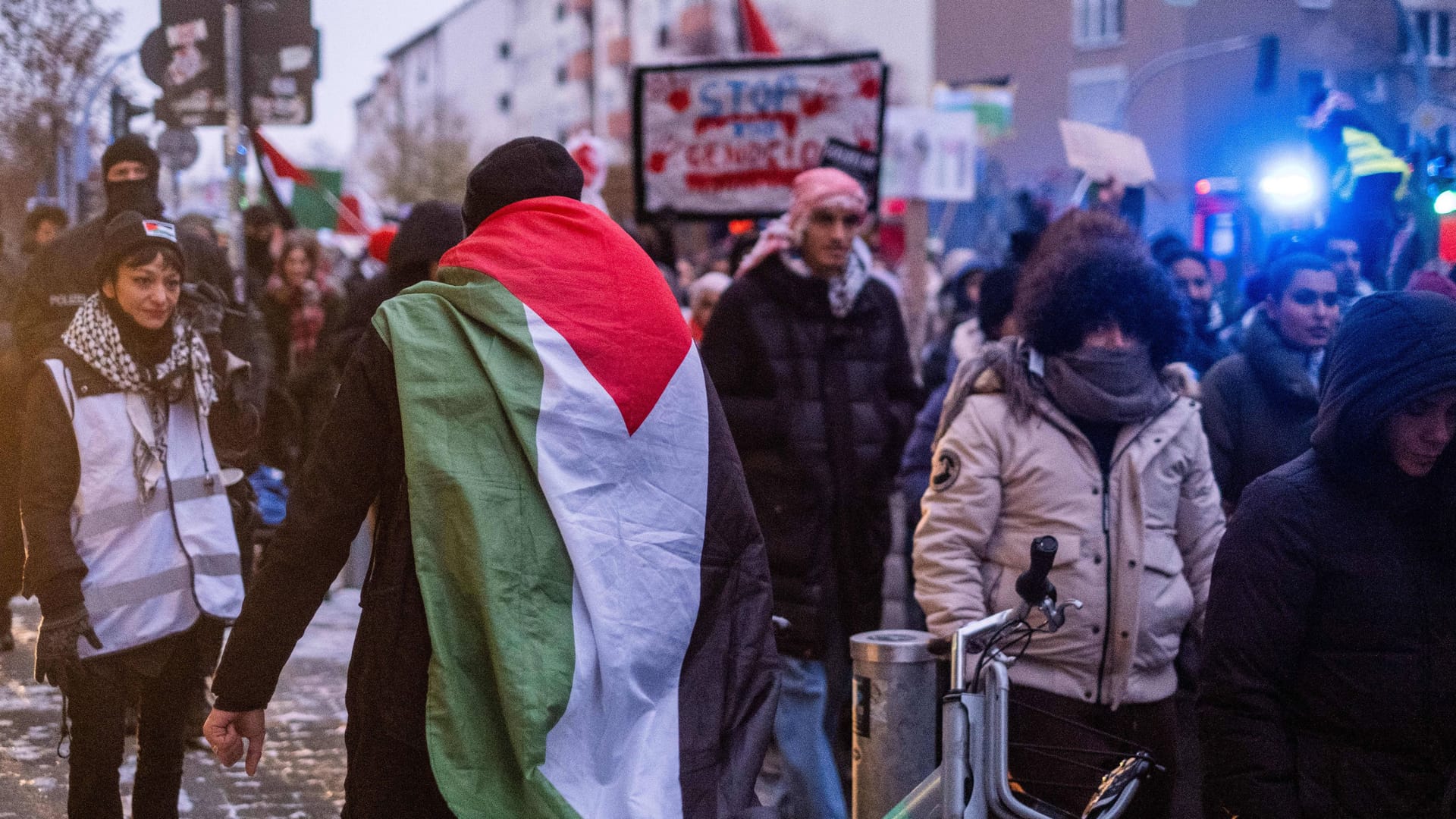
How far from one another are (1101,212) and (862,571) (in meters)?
1.60

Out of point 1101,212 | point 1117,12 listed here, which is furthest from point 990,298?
point 1117,12

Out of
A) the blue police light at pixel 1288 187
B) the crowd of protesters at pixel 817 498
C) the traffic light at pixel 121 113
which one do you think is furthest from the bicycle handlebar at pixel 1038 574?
the traffic light at pixel 121 113

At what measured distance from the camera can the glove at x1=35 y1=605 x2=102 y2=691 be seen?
4.54 metres

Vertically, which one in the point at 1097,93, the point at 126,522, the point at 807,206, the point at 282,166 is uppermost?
the point at 1097,93

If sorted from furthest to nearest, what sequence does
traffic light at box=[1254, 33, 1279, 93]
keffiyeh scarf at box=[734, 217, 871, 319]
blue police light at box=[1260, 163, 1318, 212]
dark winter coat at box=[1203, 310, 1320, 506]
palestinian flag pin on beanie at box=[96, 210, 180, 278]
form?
traffic light at box=[1254, 33, 1279, 93] < blue police light at box=[1260, 163, 1318, 212] < dark winter coat at box=[1203, 310, 1320, 506] < keffiyeh scarf at box=[734, 217, 871, 319] < palestinian flag pin on beanie at box=[96, 210, 180, 278]

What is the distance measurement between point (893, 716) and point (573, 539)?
1990 mm

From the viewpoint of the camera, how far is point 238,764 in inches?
270

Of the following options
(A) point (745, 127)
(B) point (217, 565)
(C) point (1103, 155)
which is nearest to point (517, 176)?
(B) point (217, 565)

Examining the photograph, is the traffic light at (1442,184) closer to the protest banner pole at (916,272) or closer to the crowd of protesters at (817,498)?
the crowd of protesters at (817,498)

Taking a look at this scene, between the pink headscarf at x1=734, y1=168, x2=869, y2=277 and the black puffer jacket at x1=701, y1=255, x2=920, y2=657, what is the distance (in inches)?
2.2

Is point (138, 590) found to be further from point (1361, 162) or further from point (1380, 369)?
point (1361, 162)

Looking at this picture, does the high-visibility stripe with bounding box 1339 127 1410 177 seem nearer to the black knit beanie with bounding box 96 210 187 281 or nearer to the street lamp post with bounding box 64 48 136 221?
the black knit beanie with bounding box 96 210 187 281

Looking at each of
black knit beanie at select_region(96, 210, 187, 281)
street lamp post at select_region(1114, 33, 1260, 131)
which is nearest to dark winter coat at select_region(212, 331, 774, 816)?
black knit beanie at select_region(96, 210, 187, 281)

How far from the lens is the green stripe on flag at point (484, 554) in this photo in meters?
3.07
